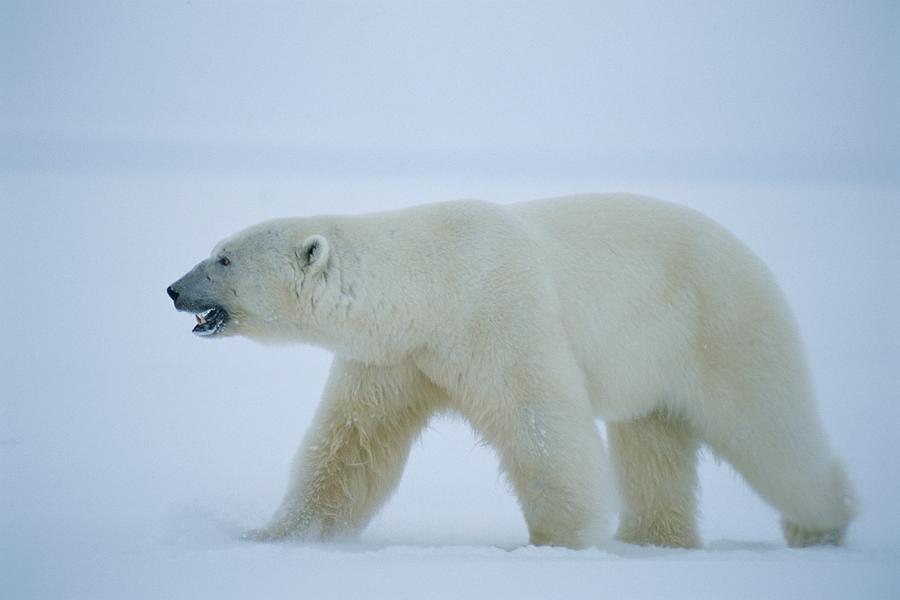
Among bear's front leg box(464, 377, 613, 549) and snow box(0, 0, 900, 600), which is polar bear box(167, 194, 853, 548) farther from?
snow box(0, 0, 900, 600)

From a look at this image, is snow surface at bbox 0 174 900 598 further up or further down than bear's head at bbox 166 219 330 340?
further down

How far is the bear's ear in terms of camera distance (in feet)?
14.4

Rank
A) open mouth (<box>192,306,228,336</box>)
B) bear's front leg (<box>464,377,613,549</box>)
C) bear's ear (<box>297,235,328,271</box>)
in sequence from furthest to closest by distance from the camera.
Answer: open mouth (<box>192,306,228,336</box>), bear's ear (<box>297,235,328,271</box>), bear's front leg (<box>464,377,613,549</box>)

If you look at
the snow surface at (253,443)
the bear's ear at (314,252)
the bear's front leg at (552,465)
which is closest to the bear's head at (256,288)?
the bear's ear at (314,252)

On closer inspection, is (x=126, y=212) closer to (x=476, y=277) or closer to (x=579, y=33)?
(x=476, y=277)

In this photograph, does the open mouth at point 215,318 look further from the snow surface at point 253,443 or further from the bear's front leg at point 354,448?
the snow surface at point 253,443

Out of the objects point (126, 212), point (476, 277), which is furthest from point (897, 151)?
point (476, 277)

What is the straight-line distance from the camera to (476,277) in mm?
4391

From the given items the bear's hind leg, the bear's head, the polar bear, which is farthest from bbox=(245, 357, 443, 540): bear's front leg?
the bear's hind leg

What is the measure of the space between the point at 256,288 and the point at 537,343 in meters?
1.24

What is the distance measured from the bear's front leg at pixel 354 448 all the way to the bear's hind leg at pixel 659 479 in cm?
124

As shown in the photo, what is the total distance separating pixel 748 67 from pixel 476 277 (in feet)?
67.4

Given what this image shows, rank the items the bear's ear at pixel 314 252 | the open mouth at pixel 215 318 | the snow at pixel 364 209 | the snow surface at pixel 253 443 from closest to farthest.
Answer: the snow surface at pixel 253 443 < the snow at pixel 364 209 < the bear's ear at pixel 314 252 < the open mouth at pixel 215 318

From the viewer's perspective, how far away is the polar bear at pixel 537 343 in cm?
422
